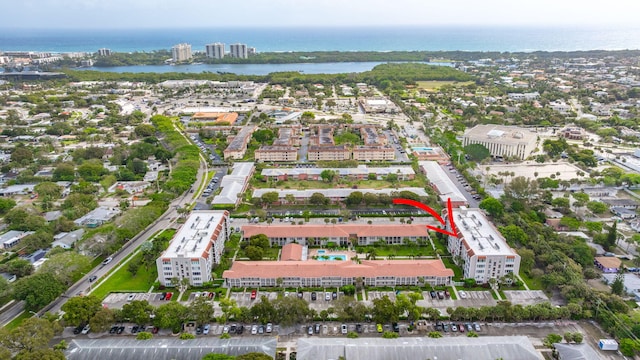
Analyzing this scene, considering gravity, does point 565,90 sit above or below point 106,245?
above

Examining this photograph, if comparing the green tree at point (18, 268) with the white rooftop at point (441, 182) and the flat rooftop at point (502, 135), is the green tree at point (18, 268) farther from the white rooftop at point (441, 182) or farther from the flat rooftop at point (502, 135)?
the flat rooftop at point (502, 135)

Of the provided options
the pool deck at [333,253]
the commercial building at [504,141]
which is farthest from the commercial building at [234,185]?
the commercial building at [504,141]

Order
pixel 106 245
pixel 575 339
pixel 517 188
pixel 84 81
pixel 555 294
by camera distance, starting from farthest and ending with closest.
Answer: pixel 84 81 < pixel 517 188 < pixel 106 245 < pixel 555 294 < pixel 575 339

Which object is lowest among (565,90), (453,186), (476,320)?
(476,320)

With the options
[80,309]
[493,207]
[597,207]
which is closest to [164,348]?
[80,309]

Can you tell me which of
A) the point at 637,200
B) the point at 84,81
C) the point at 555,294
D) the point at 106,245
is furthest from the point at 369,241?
the point at 84,81

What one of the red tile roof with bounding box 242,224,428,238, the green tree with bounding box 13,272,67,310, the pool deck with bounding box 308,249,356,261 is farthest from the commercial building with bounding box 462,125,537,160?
the green tree with bounding box 13,272,67,310

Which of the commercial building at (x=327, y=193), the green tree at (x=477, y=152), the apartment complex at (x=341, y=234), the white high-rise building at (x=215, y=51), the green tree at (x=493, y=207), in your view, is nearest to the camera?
the apartment complex at (x=341, y=234)

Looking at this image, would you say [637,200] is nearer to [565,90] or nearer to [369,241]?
[369,241]
